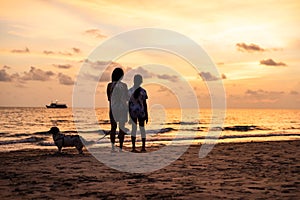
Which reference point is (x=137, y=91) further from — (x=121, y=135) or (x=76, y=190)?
(x=76, y=190)

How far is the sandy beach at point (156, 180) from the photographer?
18.2ft

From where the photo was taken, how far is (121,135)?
1121cm

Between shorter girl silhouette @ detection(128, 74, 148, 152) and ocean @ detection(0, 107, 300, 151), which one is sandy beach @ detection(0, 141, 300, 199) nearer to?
shorter girl silhouette @ detection(128, 74, 148, 152)

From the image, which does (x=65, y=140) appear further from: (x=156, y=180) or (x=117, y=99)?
(x=156, y=180)

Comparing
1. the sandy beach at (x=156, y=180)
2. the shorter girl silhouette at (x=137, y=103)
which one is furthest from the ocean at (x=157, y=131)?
the sandy beach at (x=156, y=180)

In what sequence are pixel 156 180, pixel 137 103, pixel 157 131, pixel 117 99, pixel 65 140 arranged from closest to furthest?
1. pixel 156 180
2. pixel 117 99
3. pixel 65 140
4. pixel 137 103
5. pixel 157 131

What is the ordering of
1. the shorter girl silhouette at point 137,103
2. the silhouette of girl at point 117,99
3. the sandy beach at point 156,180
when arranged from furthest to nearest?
the shorter girl silhouette at point 137,103 < the silhouette of girl at point 117,99 < the sandy beach at point 156,180

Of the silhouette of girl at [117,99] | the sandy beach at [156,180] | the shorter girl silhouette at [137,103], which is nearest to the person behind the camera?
the sandy beach at [156,180]

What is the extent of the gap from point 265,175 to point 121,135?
5210 mm

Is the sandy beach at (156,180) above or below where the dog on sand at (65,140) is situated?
below

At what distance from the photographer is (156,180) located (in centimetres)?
674

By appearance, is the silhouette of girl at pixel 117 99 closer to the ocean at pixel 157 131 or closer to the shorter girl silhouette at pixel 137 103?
the shorter girl silhouette at pixel 137 103

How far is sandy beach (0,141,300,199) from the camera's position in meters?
5.56

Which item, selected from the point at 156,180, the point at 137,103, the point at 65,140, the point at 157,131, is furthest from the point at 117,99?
the point at 157,131
